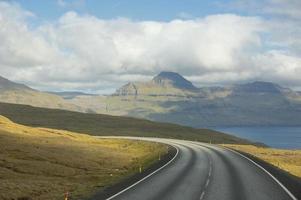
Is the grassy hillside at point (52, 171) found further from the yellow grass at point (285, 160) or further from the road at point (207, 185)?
the yellow grass at point (285, 160)

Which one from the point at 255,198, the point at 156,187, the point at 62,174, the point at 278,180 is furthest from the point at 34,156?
the point at 255,198

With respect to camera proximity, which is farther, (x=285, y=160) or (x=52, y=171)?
(x=285, y=160)

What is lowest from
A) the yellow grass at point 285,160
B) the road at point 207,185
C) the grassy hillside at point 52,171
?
the grassy hillside at point 52,171

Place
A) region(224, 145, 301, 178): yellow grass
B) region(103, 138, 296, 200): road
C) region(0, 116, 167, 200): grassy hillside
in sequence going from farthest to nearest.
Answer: region(224, 145, 301, 178): yellow grass < region(0, 116, 167, 200): grassy hillside < region(103, 138, 296, 200): road

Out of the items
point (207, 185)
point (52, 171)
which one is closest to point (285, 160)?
point (52, 171)

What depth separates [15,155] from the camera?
56781mm

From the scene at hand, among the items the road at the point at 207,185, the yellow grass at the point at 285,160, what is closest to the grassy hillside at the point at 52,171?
the road at the point at 207,185

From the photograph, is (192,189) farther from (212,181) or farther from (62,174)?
(62,174)

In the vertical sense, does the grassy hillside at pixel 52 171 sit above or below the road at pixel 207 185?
below

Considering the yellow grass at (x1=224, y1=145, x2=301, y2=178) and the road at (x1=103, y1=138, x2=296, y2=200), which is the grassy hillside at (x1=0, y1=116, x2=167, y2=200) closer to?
the road at (x1=103, y1=138, x2=296, y2=200)

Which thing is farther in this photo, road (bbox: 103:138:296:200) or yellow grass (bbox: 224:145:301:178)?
yellow grass (bbox: 224:145:301:178)

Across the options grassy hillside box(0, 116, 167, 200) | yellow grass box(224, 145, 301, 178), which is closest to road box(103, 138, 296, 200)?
grassy hillside box(0, 116, 167, 200)

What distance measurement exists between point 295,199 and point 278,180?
1030 centimetres

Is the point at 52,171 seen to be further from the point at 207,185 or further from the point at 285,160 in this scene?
the point at 285,160
